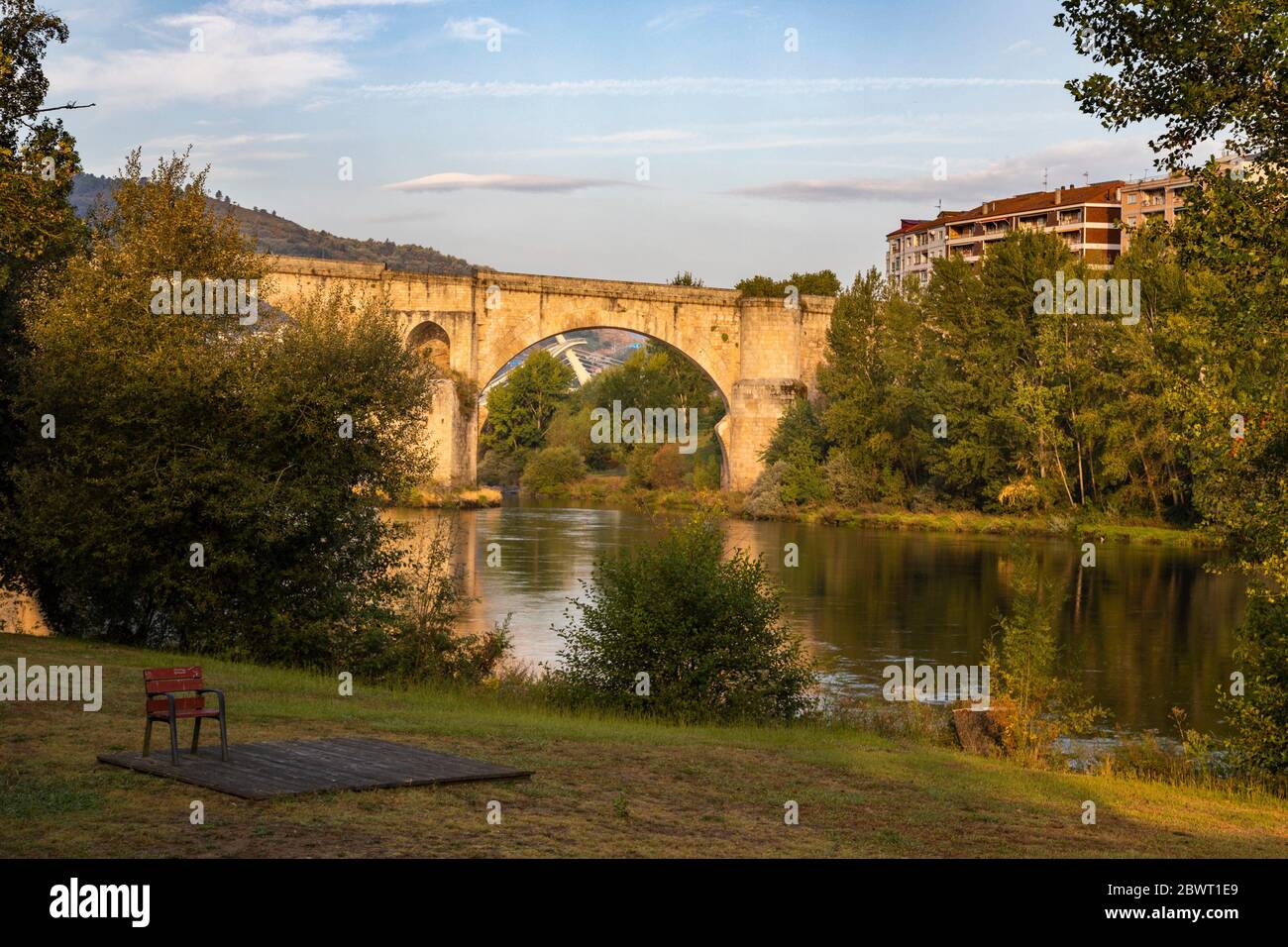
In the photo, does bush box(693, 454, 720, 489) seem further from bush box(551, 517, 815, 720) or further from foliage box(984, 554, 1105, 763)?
bush box(551, 517, 815, 720)

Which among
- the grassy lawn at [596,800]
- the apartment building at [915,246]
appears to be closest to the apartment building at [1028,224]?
the apartment building at [915,246]

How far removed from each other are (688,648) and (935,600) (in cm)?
1516

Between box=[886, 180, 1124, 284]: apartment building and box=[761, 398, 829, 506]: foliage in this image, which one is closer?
box=[761, 398, 829, 506]: foliage

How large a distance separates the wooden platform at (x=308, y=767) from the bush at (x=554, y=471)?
192 ft

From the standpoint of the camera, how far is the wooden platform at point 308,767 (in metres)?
8.09

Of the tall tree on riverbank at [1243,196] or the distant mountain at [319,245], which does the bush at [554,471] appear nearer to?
the tall tree on riverbank at [1243,196]

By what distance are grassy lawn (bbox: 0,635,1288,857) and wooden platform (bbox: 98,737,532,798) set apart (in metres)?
0.12

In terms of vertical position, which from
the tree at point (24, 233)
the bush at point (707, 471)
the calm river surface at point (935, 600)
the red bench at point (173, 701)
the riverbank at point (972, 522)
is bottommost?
the calm river surface at point (935, 600)

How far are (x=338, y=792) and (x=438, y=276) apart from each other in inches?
1826

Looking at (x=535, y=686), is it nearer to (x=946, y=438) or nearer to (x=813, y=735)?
(x=813, y=735)

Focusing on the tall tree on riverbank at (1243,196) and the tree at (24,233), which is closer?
the tall tree on riverbank at (1243,196)

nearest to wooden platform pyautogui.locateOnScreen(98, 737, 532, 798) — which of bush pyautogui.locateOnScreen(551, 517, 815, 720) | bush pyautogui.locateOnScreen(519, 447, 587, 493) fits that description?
bush pyautogui.locateOnScreen(551, 517, 815, 720)

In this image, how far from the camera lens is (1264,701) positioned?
12742mm

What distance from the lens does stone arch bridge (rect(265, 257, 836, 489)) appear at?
171 feet
